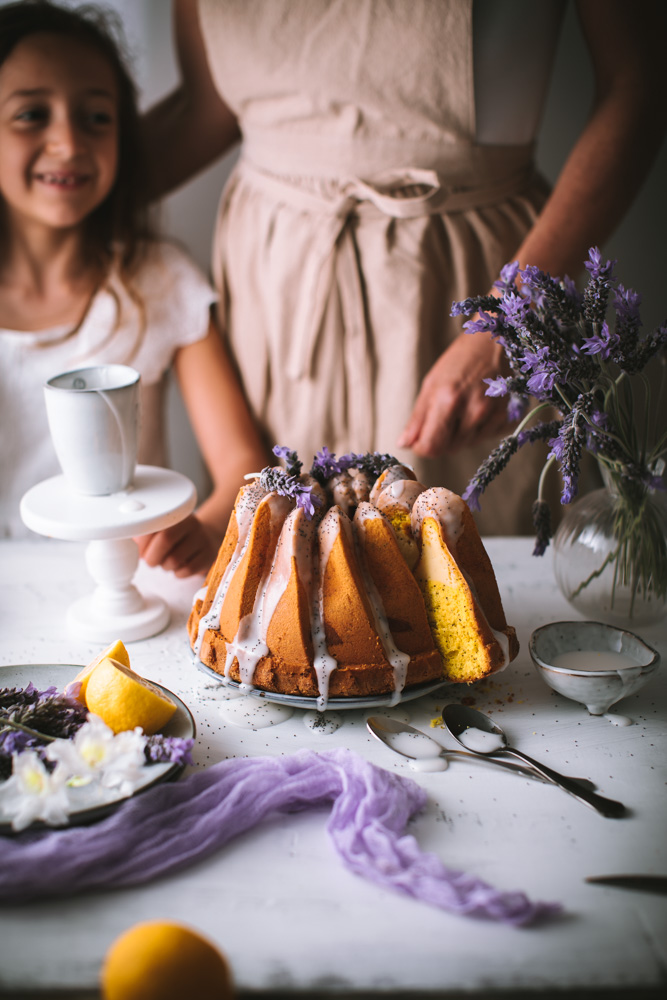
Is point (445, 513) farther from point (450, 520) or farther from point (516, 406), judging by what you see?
point (516, 406)

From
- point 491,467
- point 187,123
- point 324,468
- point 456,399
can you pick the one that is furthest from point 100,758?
point 187,123

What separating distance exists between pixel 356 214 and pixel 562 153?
51cm

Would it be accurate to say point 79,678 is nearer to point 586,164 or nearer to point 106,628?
point 106,628

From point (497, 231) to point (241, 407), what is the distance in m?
0.58

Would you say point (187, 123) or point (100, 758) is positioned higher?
point (187, 123)

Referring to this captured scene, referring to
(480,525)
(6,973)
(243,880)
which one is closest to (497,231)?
(480,525)

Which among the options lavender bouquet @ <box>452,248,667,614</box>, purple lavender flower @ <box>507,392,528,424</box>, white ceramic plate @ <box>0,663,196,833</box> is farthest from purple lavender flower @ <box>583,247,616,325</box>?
white ceramic plate @ <box>0,663,196,833</box>

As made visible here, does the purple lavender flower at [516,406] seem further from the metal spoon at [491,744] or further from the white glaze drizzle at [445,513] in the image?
the metal spoon at [491,744]

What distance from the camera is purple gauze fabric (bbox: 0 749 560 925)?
1.91 feet

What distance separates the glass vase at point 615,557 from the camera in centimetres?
93

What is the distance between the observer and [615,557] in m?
0.96

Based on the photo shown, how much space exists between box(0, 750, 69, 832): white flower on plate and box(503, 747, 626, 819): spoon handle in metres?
0.39

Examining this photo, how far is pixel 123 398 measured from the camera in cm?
96

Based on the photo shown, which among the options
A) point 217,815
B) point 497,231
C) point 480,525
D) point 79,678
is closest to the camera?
point 217,815
